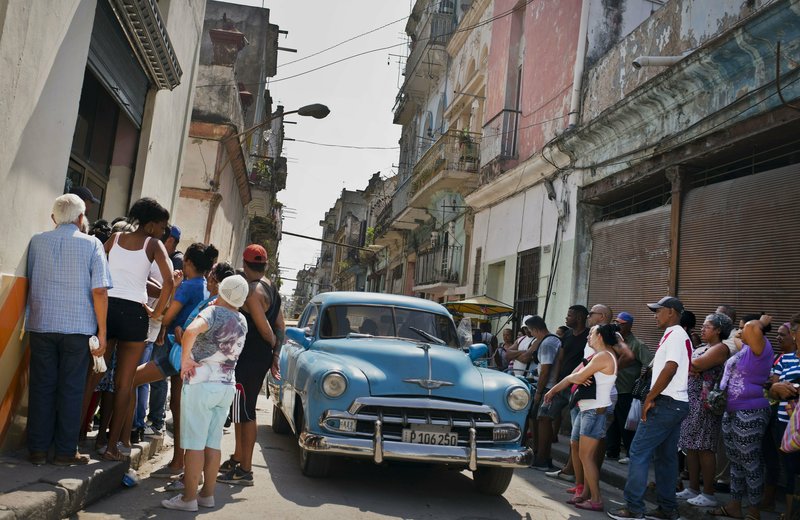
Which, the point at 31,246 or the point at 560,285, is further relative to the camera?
the point at 560,285

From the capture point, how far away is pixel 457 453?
5.82m

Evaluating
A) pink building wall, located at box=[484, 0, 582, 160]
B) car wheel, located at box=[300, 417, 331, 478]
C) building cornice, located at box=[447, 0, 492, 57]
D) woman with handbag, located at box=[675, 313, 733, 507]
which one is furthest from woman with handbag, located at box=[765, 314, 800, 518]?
building cornice, located at box=[447, 0, 492, 57]

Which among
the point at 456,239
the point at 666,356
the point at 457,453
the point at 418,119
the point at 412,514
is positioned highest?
the point at 418,119

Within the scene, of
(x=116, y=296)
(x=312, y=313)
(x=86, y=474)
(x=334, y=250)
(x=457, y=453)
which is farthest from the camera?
(x=334, y=250)

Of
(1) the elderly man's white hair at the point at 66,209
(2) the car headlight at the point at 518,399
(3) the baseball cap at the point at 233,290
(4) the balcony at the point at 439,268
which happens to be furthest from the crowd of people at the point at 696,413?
A: (4) the balcony at the point at 439,268

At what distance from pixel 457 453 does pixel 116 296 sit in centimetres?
282

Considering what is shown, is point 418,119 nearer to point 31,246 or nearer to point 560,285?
point 560,285

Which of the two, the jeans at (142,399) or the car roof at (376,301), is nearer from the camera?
the jeans at (142,399)

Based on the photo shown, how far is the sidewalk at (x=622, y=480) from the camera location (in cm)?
653

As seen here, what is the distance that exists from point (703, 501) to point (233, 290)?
15.1ft

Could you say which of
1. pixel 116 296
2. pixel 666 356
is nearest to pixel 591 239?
pixel 666 356

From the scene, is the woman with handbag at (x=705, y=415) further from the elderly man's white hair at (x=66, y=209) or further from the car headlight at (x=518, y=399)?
the elderly man's white hair at (x=66, y=209)

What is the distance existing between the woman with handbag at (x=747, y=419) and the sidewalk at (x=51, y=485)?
4.87 metres

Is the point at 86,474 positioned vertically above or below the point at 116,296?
below
